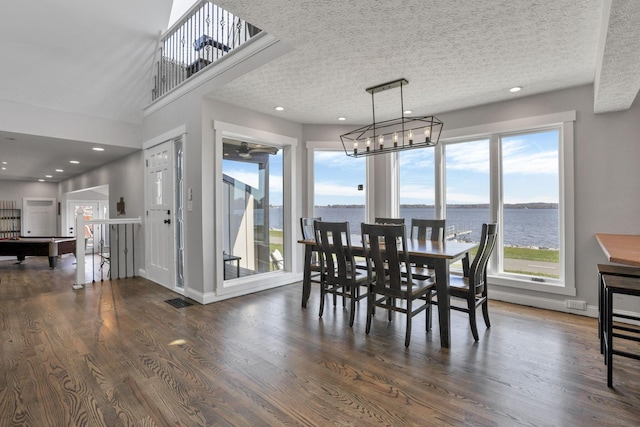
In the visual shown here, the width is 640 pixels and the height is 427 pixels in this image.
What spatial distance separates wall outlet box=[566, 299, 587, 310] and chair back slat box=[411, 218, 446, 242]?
1536 millimetres

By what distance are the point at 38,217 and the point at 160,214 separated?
29.6 ft

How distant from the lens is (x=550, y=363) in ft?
7.69

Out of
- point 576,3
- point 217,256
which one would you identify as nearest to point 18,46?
point 217,256

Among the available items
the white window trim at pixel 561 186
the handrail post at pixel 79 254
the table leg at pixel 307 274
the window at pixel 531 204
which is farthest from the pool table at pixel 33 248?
the window at pixel 531 204

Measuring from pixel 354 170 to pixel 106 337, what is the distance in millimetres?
4017

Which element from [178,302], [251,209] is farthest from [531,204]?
[178,302]

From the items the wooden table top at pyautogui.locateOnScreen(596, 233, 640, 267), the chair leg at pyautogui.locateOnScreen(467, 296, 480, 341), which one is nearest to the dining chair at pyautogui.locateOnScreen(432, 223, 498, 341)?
the chair leg at pyautogui.locateOnScreen(467, 296, 480, 341)

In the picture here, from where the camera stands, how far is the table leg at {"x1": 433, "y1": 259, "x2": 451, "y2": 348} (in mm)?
2639

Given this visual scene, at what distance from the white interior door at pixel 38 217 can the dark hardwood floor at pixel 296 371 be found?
8992 millimetres

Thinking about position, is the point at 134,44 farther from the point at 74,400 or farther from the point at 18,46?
the point at 74,400

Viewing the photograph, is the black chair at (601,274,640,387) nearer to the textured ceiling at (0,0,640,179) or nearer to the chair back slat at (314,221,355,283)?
the textured ceiling at (0,0,640,179)

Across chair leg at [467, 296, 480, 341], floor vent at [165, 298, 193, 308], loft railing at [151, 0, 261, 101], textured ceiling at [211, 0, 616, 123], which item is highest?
loft railing at [151, 0, 261, 101]

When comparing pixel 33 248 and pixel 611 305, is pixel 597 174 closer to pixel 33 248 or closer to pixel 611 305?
pixel 611 305

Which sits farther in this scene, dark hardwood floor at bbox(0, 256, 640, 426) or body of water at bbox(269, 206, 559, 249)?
body of water at bbox(269, 206, 559, 249)
